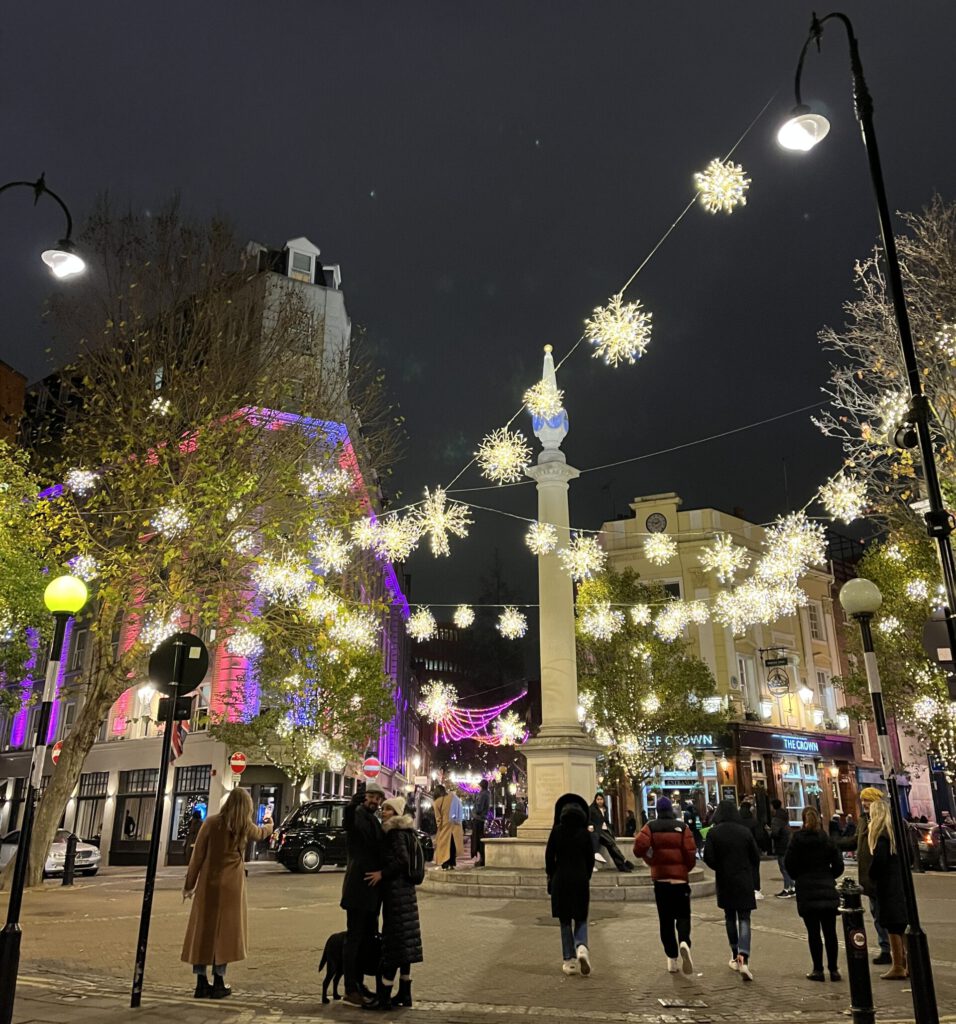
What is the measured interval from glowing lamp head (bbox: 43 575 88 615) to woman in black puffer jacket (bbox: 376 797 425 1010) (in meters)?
3.39

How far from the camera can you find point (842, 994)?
748cm

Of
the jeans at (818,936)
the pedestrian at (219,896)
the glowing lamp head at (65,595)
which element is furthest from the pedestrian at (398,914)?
the jeans at (818,936)

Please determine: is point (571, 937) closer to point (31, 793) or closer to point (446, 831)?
point (31, 793)

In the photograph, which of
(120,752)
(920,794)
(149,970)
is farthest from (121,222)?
(920,794)

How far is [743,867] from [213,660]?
93.4ft

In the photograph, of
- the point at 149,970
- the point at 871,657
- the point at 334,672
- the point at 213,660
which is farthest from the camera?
the point at 213,660

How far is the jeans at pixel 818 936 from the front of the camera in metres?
8.20

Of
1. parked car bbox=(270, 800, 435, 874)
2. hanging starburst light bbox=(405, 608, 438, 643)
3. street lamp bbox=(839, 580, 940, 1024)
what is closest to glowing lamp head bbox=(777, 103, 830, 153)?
street lamp bbox=(839, 580, 940, 1024)

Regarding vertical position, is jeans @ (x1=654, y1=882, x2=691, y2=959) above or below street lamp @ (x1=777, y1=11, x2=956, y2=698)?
below

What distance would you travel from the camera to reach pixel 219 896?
718 centimetres

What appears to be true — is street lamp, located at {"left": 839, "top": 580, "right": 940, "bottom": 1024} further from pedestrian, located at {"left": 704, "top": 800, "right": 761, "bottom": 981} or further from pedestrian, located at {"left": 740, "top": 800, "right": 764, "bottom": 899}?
pedestrian, located at {"left": 740, "top": 800, "right": 764, "bottom": 899}

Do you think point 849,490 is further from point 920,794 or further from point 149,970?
point 920,794

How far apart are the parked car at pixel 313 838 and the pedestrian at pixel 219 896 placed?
1763 cm

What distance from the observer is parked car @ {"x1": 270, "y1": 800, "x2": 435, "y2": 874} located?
80.5 feet
